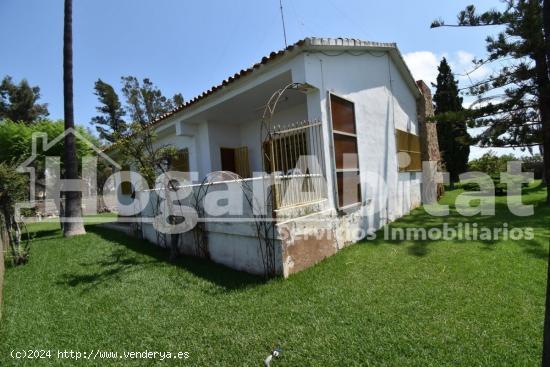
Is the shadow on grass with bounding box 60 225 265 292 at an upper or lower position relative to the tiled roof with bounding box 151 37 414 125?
lower

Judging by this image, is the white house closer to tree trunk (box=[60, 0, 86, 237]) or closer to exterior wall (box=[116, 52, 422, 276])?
exterior wall (box=[116, 52, 422, 276])

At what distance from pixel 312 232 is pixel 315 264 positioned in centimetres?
56

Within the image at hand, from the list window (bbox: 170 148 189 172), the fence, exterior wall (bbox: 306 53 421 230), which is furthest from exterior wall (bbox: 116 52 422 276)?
window (bbox: 170 148 189 172)

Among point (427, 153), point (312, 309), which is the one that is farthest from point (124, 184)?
point (427, 153)

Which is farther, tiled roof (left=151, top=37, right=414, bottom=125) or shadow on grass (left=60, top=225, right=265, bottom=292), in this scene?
tiled roof (left=151, top=37, right=414, bottom=125)

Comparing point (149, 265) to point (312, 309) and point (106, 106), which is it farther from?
point (106, 106)

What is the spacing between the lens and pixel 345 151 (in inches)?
251

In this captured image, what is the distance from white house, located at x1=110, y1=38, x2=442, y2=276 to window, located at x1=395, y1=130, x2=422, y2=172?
68 millimetres

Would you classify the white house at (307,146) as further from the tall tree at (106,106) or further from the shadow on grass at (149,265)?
the tall tree at (106,106)

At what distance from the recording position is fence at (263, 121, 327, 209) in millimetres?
4746

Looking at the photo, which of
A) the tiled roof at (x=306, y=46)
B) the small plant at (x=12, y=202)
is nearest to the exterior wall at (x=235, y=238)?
the tiled roof at (x=306, y=46)

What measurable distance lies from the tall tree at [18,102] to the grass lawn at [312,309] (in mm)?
32700

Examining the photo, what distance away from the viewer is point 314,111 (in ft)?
19.2

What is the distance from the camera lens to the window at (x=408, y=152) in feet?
31.2
